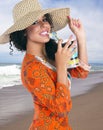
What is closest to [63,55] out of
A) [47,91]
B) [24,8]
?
[47,91]

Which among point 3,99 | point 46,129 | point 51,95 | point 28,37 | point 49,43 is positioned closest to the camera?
point 51,95

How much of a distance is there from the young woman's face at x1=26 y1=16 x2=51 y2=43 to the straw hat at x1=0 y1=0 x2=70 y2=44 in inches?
2.3

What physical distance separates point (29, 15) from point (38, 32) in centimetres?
11

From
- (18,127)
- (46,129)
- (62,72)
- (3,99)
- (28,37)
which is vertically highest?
(28,37)

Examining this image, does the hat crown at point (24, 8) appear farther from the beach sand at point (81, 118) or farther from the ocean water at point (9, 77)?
the ocean water at point (9, 77)

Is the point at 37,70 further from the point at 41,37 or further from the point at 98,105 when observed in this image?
the point at 98,105

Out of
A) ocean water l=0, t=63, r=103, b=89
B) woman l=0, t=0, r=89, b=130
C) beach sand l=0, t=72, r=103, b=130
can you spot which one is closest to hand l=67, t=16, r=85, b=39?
woman l=0, t=0, r=89, b=130

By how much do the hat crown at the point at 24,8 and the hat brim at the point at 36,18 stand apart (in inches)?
2.7

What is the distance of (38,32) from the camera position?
6.30ft

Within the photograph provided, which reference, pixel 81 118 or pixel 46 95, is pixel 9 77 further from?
pixel 46 95

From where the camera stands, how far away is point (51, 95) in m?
1.72

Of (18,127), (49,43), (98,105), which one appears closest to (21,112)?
(18,127)

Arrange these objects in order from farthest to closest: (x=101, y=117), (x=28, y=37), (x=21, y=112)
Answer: (x=21, y=112) < (x=101, y=117) < (x=28, y=37)

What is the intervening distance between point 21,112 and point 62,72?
4888 millimetres
